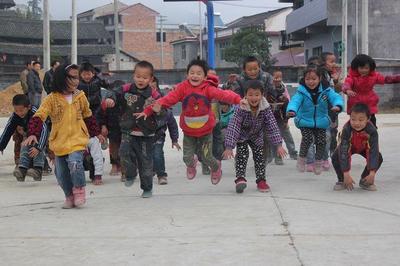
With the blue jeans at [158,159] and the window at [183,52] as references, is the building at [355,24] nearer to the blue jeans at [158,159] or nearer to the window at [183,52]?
the blue jeans at [158,159]

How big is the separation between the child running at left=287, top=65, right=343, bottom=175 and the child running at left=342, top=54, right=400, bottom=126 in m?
0.30

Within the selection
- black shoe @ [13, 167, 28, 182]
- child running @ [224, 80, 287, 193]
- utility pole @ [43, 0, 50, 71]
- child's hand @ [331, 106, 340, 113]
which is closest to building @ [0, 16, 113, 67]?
utility pole @ [43, 0, 50, 71]

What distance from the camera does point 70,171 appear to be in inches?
245

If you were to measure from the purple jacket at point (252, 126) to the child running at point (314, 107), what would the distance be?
4.50ft

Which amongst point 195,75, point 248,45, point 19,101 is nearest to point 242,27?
point 248,45

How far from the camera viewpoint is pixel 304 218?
556 centimetres

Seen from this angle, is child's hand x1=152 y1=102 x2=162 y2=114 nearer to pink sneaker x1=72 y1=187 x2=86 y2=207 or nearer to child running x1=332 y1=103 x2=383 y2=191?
pink sneaker x1=72 y1=187 x2=86 y2=207

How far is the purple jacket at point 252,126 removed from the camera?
22.6 ft

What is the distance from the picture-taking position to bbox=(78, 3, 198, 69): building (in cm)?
8300

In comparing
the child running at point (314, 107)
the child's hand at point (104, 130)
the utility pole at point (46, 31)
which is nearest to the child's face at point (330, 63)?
the child running at point (314, 107)

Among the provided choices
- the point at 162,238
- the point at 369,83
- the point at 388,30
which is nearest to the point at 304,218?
the point at 162,238

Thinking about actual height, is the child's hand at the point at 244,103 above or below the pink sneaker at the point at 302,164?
above

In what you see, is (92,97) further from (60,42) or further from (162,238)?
(60,42)

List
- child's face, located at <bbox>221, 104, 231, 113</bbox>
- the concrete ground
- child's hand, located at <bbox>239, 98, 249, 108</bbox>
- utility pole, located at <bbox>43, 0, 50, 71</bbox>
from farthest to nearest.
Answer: utility pole, located at <bbox>43, 0, 50, 71</bbox>
child's face, located at <bbox>221, 104, 231, 113</bbox>
child's hand, located at <bbox>239, 98, 249, 108</bbox>
the concrete ground
